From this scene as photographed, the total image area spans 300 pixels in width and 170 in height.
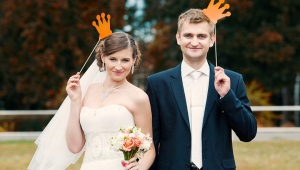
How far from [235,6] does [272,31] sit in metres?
1.96

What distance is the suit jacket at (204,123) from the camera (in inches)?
195

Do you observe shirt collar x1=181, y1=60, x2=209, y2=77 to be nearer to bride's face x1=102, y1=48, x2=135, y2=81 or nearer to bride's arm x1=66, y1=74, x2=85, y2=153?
bride's face x1=102, y1=48, x2=135, y2=81

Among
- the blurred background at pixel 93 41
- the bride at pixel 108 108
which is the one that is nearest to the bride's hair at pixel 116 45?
the bride at pixel 108 108

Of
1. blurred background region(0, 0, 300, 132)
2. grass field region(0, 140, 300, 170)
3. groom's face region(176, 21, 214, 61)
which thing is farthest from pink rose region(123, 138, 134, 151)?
blurred background region(0, 0, 300, 132)

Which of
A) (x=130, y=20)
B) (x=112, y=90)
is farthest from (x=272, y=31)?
(x=112, y=90)

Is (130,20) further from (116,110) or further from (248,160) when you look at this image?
(116,110)

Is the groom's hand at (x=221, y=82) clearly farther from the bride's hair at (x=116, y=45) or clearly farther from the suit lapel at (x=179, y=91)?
the bride's hair at (x=116, y=45)

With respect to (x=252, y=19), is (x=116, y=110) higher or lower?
lower

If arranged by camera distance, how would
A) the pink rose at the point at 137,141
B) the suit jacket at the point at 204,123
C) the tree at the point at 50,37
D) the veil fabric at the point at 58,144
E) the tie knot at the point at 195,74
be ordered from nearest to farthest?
the pink rose at the point at 137,141 → the suit jacket at the point at 204,123 → the tie knot at the point at 195,74 → the veil fabric at the point at 58,144 → the tree at the point at 50,37

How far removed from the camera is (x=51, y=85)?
29812 mm

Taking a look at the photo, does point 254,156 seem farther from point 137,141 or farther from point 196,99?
point 137,141

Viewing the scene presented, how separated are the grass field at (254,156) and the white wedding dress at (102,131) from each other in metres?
6.41

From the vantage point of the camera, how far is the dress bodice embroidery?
528 centimetres

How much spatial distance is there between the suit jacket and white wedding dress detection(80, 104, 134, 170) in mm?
273
